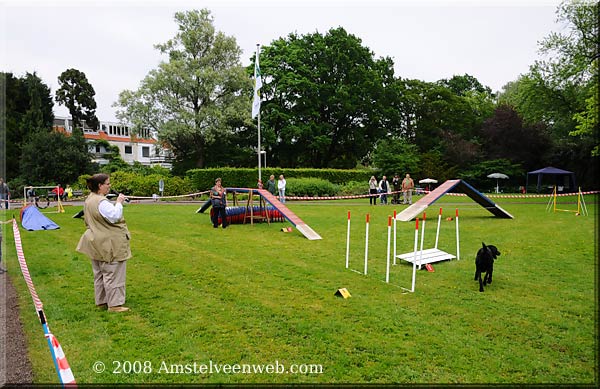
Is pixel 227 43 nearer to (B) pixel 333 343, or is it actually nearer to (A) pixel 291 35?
(A) pixel 291 35

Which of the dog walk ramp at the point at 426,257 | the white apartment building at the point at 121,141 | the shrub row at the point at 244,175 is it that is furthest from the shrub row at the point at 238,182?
the white apartment building at the point at 121,141

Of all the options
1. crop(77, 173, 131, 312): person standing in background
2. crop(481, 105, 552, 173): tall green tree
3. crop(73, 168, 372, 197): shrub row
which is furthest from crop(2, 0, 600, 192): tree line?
crop(77, 173, 131, 312): person standing in background

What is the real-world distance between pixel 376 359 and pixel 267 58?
139ft

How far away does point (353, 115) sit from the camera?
45.7 metres

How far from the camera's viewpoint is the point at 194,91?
40312 millimetres

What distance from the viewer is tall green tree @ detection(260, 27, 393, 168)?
139 feet

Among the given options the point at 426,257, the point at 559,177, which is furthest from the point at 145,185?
the point at 559,177

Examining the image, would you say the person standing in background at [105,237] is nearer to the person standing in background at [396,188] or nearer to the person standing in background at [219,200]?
the person standing in background at [219,200]

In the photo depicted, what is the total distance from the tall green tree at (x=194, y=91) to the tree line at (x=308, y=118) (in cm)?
10

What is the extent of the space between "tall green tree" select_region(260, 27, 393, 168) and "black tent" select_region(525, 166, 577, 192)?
16.1m

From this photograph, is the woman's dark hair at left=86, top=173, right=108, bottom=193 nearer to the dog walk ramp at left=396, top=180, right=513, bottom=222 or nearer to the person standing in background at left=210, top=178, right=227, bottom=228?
the person standing in background at left=210, top=178, right=227, bottom=228

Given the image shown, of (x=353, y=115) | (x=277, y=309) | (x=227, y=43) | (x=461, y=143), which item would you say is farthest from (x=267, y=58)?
(x=277, y=309)

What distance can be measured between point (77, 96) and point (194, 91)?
2664 centimetres

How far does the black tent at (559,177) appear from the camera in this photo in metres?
36.6
